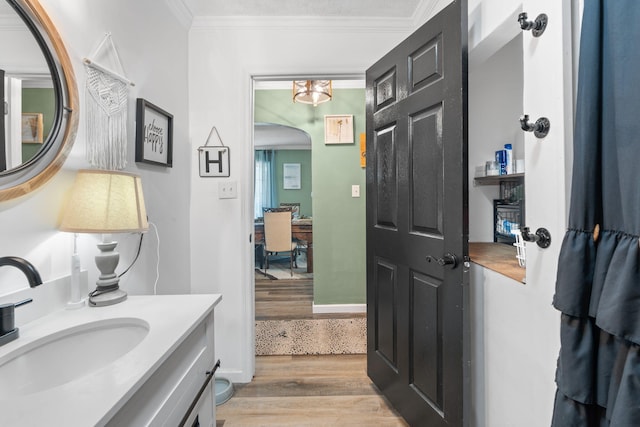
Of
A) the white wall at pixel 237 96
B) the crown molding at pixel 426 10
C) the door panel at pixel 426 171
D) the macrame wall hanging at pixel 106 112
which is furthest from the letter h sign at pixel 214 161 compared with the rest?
the crown molding at pixel 426 10

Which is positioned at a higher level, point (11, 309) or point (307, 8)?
point (307, 8)

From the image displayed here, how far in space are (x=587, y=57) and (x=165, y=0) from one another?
193cm

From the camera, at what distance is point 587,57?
66 cm

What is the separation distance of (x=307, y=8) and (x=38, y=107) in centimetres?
154

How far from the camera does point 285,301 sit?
10.9ft

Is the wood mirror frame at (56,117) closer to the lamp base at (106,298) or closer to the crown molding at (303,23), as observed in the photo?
the lamp base at (106,298)

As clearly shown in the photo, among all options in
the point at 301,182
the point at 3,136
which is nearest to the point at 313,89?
the point at 3,136

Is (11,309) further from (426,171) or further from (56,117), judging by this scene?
(426,171)

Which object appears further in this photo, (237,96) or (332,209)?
(332,209)

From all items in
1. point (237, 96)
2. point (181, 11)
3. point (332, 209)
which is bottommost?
point (332, 209)

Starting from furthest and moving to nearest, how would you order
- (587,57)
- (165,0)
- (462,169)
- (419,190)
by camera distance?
(165,0) → (419,190) → (462,169) → (587,57)

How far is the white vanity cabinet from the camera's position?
58cm

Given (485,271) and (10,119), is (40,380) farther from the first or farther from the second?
(485,271)

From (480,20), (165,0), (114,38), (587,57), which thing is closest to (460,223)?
(587,57)
